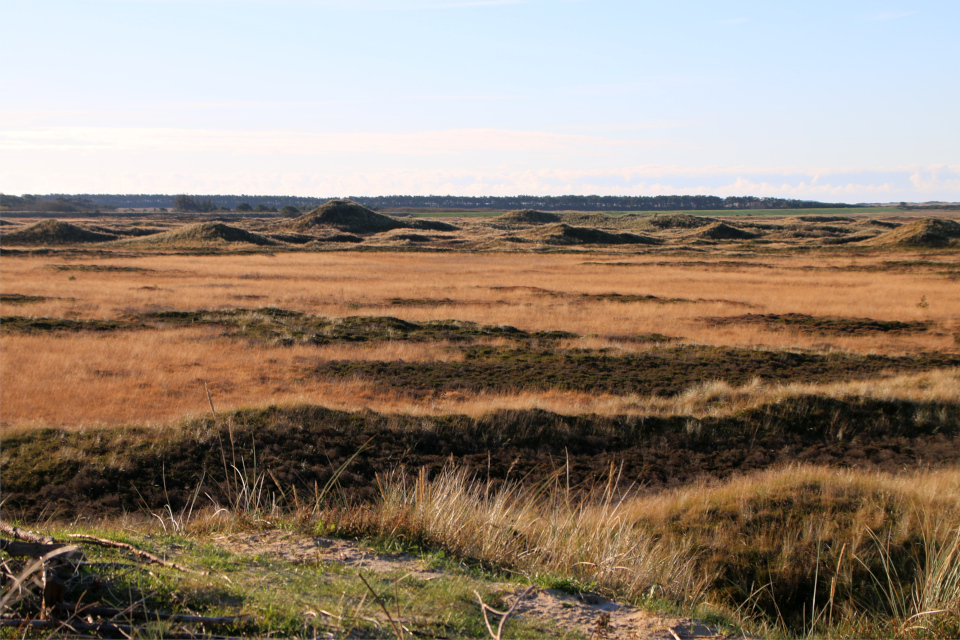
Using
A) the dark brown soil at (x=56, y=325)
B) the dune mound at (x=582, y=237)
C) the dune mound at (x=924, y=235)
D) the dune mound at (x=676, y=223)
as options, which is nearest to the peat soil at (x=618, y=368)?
the dark brown soil at (x=56, y=325)

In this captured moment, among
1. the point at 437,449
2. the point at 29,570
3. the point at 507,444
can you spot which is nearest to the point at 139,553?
the point at 29,570

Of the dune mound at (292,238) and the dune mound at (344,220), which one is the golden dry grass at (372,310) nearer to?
the dune mound at (292,238)

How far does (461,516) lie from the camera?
20.2 feet

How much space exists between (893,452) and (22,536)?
1453cm

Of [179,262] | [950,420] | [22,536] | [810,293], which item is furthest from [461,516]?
[179,262]

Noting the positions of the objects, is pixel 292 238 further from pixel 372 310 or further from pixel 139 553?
pixel 139 553

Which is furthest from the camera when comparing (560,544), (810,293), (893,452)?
(810,293)

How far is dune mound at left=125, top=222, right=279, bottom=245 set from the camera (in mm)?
77938

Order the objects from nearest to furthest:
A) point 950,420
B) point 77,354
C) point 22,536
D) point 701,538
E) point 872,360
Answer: point 22,536
point 701,538
point 950,420
point 77,354
point 872,360

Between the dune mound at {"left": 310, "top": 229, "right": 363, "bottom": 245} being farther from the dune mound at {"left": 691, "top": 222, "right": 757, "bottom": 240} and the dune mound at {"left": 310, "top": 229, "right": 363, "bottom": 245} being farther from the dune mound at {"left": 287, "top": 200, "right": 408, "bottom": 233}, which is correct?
the dune mound at {"left": 691, "top": 222, "right": 757, "bottom": 240}

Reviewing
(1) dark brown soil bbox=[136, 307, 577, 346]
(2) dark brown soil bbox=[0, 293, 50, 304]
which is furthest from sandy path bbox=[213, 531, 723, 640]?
(2) dark brown soil bbox=[0, 293, 50, 304]

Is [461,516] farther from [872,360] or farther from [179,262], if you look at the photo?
[179,262]

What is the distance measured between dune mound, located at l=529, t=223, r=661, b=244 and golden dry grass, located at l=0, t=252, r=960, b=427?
24.3 metres

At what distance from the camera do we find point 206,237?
258 ft
